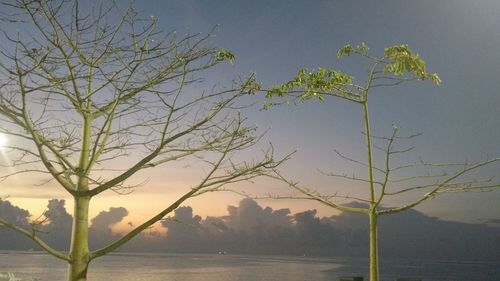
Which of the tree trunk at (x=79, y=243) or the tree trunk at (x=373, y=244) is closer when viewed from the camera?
the tree trunk at (x=79, y=243)

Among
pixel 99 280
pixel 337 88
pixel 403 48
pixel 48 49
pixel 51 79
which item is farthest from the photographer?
pixel 99 280

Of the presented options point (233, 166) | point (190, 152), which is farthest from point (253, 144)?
point (190, 152)

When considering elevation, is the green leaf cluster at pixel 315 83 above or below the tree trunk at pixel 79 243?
above

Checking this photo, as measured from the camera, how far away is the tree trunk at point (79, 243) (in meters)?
4.21

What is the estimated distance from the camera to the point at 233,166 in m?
4.72

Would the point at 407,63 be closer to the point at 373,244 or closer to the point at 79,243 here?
the point at 373,244

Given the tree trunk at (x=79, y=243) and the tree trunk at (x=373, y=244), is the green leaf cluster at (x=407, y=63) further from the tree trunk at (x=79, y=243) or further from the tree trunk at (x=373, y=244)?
the tree trunk at (x=79, y=243)

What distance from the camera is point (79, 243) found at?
14.0 feet

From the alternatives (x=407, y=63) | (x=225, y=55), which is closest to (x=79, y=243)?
(x=225, y=55)

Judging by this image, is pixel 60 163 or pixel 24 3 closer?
pixel 24 3

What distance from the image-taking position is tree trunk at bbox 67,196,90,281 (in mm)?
4207

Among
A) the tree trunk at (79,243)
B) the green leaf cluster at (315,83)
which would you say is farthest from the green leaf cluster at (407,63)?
the tree trunk at (79,243)

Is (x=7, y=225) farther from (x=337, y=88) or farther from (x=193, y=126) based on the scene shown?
(x=337, y=88)

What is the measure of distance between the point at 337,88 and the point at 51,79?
3.94 m
